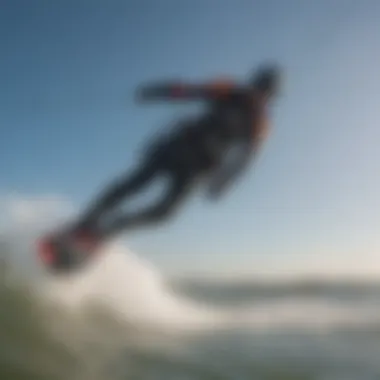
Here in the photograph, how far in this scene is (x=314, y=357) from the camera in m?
1.85

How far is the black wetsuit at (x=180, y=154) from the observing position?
178cm

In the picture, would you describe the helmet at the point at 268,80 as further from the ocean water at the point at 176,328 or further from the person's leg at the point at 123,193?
the ocean water at the point at 176,328

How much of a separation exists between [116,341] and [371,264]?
0.62 metres

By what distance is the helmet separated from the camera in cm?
178

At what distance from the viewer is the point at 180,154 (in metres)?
1.80

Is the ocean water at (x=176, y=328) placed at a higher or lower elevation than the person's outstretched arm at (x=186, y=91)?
lower

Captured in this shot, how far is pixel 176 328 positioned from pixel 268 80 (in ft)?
2.01

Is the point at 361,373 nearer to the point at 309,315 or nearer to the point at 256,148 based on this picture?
the point at 309,315

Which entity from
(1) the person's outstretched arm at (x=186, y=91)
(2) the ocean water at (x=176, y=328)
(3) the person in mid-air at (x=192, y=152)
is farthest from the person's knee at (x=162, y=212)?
(1) the person's outstretched arm at (x=186, y=91)

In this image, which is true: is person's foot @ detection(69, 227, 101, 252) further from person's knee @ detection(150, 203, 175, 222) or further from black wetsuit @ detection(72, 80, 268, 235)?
person's knee @ detection(150, 203, 175, 222)

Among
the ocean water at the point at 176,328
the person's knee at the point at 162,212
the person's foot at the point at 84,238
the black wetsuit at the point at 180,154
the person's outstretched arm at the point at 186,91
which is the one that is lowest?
the ocean water at the point at 176,328

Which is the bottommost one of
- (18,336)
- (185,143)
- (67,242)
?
(18,336)

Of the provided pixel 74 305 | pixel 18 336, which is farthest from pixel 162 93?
pixel 18 336

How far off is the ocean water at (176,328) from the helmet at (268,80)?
0.44 metres
